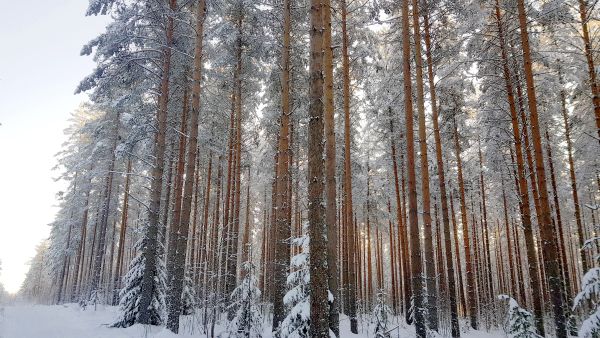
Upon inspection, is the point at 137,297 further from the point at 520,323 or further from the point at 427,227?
the point at 520,323

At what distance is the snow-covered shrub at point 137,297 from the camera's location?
1078cm

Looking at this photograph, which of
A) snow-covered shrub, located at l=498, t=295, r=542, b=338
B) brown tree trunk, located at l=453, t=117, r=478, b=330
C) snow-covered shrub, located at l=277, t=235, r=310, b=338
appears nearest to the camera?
snow-covered shrub, located at l=277, t=235, r=310, b=338

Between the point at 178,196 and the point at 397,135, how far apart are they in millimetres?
12095

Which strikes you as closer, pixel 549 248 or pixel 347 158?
pixel 549 248

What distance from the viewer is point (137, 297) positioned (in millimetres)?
11141

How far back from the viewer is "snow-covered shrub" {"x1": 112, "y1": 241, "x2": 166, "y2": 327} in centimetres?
1078

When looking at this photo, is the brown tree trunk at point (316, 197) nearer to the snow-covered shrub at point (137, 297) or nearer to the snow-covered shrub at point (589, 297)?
the snow-covered shrub at point (589, 297)

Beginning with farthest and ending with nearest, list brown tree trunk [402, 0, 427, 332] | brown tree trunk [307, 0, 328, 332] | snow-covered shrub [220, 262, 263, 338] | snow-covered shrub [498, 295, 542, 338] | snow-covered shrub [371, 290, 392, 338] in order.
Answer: brown tree trunk [402, 0, 427, 332] → snow-covered shrub [220, 262, 263, 338] → snow-covered shrub [371, 290, 392, 338] → snow-covered shrub [498, 295, 542, 338] → brown tree trunk [307, 0, 328, 332]

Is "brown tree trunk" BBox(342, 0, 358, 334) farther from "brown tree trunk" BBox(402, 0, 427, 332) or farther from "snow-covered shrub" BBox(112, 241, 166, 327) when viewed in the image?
"snow-covered shrub" BBox(112, 241, 166, 327)

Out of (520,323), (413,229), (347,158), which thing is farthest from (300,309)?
(347,158)

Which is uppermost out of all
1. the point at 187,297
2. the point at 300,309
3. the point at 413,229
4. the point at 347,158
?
the point at 347,158

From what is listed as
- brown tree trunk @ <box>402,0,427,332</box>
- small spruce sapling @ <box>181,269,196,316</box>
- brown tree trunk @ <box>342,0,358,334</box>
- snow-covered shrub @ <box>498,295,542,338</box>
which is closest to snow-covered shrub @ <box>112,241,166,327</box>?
small spruce sapling @ <box>181,269,196,316</box>

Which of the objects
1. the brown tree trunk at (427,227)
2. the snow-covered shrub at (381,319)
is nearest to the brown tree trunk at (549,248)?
the brown tree trunk at (427,227)

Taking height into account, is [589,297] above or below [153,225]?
below
